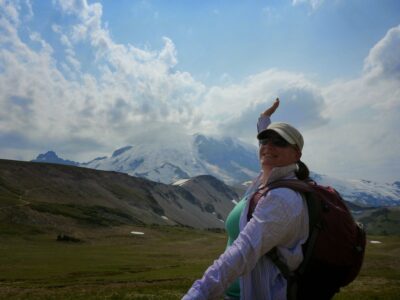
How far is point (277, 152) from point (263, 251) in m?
1.55

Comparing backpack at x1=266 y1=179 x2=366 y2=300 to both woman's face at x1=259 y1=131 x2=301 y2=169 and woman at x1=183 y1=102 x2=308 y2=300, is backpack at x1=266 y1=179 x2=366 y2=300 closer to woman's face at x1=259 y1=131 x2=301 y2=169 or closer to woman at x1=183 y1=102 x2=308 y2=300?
woman at x1=183 y1=102 x2=308 y2=300

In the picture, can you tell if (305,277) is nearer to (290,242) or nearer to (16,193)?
(290,242)

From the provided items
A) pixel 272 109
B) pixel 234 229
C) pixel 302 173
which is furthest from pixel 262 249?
pixel 272 109

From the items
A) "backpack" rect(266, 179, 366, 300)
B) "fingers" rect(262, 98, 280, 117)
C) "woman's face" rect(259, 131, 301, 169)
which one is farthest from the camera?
"fingers" rect(262, 98, 280, 117)

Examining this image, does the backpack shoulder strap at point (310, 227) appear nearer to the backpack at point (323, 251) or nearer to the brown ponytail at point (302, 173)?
the backpack at point (323, 251)

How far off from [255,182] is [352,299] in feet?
59.8

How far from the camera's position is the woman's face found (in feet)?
20.2

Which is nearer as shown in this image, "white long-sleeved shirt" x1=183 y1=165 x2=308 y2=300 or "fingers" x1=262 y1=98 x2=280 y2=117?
"white long-sleeved shirt" x1=183 y1=165 x2=308 y2=300

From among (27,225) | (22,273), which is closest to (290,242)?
(22,273)

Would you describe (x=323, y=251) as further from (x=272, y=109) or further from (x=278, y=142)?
(x=272, y=109)

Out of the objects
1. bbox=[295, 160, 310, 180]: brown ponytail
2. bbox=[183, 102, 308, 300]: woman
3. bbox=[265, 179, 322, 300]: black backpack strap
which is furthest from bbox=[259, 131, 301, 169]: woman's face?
bbox=[265, 179, 322, 300]: black backpack strap

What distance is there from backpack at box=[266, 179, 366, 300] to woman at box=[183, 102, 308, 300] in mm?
89

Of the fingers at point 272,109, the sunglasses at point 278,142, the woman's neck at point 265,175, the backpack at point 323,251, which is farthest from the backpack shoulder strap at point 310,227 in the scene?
the fingers at point 272,109

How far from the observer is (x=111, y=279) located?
43062 millimetres
